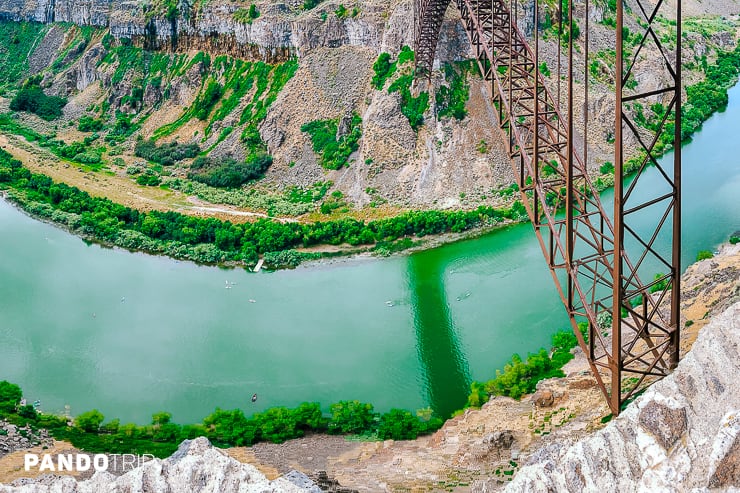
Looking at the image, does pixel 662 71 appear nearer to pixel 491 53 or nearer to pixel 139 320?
pixel 491 53

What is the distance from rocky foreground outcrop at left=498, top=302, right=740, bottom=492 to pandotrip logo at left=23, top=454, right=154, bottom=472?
40.2 feet

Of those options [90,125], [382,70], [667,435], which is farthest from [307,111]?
[667,435]

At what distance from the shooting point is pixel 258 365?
30.5 meters

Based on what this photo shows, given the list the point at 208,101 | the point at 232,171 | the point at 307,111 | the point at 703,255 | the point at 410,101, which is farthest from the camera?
the point at 208,101

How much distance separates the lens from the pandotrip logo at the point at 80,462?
22844 mm

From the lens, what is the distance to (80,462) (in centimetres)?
2356

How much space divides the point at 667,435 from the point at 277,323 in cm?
2180

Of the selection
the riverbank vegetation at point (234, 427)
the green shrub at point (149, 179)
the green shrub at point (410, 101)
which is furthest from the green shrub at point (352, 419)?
the green shrub at point (149, 179)

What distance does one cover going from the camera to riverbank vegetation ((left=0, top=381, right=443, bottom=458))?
25172 mm

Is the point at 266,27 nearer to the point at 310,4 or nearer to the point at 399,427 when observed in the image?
the point at 310,4

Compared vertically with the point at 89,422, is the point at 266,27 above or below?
above

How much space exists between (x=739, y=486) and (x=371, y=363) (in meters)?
18.9

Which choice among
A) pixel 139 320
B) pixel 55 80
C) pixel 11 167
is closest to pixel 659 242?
pixel 139 320

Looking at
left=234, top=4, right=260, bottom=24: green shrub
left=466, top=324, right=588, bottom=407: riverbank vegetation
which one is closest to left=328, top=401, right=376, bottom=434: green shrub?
left=466, top=324, right=588, bottom=407: riverbank vegetation
